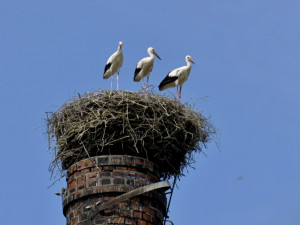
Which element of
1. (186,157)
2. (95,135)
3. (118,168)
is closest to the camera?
(118,168)

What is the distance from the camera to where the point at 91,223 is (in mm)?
8039

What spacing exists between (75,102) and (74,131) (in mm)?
862

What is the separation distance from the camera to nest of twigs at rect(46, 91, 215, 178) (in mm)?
9117

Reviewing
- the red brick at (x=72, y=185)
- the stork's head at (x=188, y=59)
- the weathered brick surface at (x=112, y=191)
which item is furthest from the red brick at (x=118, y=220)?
the stork's head at (x=188, y=59)

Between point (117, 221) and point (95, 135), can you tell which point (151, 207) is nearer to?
point (117, 221)

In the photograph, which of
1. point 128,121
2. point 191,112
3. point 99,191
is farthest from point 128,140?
point 191,112

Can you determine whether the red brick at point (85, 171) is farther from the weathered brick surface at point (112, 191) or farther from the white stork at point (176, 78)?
the white stork at point (176, 78)

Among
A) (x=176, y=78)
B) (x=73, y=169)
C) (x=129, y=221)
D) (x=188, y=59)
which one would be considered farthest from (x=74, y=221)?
(x=188, y=59)

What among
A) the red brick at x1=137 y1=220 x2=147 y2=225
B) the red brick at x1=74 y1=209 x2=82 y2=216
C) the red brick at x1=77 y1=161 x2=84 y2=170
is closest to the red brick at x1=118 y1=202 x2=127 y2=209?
the red brick at x1=137 y1=220 x2=147 y2=225

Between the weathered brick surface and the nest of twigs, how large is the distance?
0.94 feet

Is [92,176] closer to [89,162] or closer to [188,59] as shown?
[89,162]

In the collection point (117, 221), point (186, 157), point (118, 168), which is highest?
point (186, 157)

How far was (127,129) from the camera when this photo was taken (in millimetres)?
9258

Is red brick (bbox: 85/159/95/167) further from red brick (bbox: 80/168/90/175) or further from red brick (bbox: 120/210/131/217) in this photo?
red brick (bbox: 120/210/131/217)
